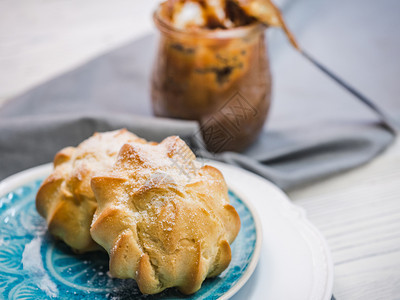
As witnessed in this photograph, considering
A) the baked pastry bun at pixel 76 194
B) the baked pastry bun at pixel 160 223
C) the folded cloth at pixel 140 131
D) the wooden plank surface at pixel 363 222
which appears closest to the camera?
the baked pastry bun at pixel 160 223

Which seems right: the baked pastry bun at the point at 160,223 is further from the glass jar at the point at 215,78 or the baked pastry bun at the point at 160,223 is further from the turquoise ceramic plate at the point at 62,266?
the glass jar at the point at 215,78

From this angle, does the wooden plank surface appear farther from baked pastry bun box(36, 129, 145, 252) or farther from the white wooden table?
baked pastry bun box(36, 129, 145, 252)

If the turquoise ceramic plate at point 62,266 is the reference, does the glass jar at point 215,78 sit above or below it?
above

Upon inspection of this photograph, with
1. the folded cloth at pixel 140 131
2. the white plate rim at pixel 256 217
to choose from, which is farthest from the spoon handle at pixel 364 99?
the white plate rim at pixel 256 217

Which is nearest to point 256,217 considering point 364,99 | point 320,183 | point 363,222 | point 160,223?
point 160,223

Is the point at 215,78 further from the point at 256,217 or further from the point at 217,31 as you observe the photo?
the point at 256,217

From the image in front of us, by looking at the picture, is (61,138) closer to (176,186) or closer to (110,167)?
(110,167)
